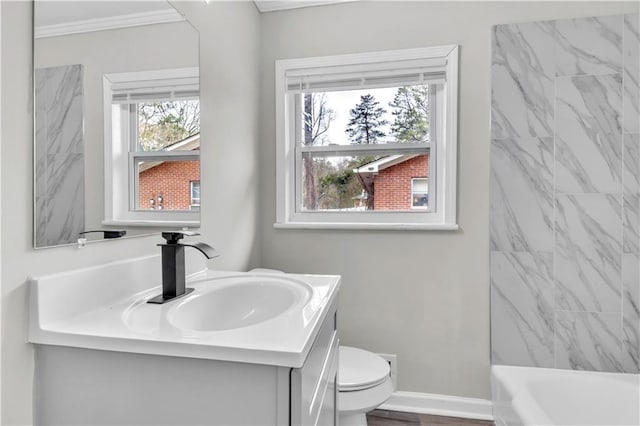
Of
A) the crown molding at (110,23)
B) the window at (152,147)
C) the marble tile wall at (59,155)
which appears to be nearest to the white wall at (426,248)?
the window at (152,147)

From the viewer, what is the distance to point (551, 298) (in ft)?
5.80

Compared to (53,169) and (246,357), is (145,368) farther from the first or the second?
(53,169)

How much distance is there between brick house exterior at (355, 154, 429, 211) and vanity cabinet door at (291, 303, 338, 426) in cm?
102

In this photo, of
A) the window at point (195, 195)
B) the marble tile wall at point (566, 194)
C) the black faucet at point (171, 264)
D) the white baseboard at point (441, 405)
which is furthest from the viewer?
the white baseboard at point (441, 405)


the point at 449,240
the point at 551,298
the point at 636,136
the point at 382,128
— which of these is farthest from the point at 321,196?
the point at 636,136

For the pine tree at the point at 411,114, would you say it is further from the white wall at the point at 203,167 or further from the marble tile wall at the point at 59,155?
the marble tile wall at the point at 59,155

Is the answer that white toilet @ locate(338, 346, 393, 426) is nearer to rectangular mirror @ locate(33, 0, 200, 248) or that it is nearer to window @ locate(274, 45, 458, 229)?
window @ locate(274, 45, 458, 229)

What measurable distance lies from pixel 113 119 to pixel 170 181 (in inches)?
11.8

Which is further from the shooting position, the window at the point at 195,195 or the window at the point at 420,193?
the window at the point at 420,193

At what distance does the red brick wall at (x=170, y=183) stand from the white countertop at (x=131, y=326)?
0.81ft

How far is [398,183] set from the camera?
6.63 feet

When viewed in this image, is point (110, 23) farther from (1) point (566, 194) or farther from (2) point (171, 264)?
(1) point (566, 194)

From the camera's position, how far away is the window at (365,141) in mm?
1915

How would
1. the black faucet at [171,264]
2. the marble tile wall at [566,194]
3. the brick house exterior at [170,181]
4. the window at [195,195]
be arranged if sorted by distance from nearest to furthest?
the black faucet at [171,264]
the brick house exterior at [170,181]
the window at [195,195]
the marble tile wall at [566,194]
